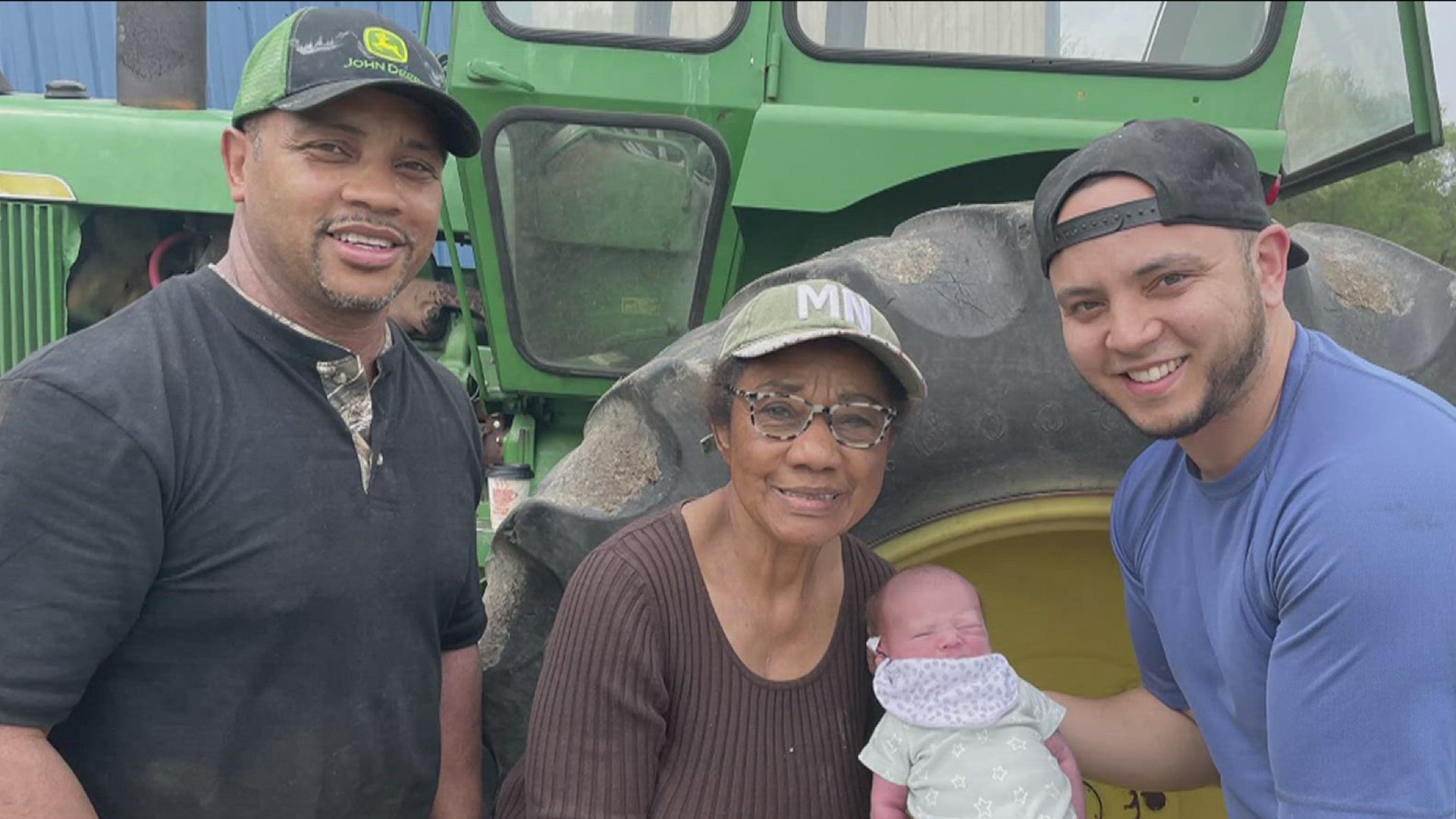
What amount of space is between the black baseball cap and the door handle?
125 centimetres

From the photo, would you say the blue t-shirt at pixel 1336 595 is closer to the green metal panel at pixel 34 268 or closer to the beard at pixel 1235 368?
the beard at pixel 1235 368

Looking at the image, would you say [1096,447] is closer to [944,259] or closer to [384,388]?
[944,259]

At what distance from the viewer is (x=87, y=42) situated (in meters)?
8.96

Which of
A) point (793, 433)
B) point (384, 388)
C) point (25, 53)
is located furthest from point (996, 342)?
point (25, 53)

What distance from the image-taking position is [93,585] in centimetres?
136

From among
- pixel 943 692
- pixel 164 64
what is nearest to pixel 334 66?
pixel 943 692

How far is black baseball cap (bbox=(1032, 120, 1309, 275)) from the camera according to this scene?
141cm

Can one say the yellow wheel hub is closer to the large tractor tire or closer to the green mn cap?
the large tractor tire

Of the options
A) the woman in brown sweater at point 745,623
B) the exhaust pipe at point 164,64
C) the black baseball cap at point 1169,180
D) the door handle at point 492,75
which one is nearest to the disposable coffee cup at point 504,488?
the door handle at point 492,75

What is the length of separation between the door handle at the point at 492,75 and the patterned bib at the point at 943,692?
1.37 meters

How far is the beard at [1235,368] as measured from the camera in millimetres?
1422

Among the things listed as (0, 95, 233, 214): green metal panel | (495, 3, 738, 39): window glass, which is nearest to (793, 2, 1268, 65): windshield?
(495, 3, 738, 39): window glass

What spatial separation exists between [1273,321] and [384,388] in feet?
3.67

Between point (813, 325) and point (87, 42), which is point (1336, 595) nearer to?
point (813, 325)
